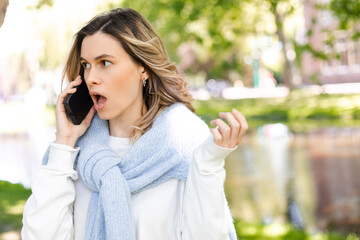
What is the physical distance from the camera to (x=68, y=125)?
2.13 m

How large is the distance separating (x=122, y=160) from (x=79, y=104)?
310 millimetres

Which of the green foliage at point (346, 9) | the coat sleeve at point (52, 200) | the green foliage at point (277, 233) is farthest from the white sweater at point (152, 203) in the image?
the green foliage at point (346, 9)

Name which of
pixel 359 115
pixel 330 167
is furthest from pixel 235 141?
pixel 359 115

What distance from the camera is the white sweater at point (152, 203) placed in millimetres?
1779

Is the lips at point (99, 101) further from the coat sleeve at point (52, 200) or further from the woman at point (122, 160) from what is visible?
the coat sleeve at point (52, 200)

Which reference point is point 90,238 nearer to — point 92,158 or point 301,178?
point 92,158

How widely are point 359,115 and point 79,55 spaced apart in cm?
1737

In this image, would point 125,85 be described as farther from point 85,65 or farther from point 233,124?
point 233,124

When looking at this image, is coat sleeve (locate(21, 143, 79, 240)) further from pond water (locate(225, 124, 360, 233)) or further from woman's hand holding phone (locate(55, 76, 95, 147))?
pond water (locate(225, 124, 360, 233))

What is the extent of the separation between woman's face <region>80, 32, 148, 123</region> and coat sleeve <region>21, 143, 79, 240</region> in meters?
0.24

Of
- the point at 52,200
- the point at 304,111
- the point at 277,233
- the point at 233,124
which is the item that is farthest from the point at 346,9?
the point at 304,111

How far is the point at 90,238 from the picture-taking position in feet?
6.64

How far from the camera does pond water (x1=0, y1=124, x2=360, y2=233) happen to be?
6734mm

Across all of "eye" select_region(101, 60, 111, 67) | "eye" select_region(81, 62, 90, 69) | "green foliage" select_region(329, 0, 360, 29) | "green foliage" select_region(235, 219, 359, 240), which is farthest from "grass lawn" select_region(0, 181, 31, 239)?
"green foliage" select_region(329, 0, 360, 29)
